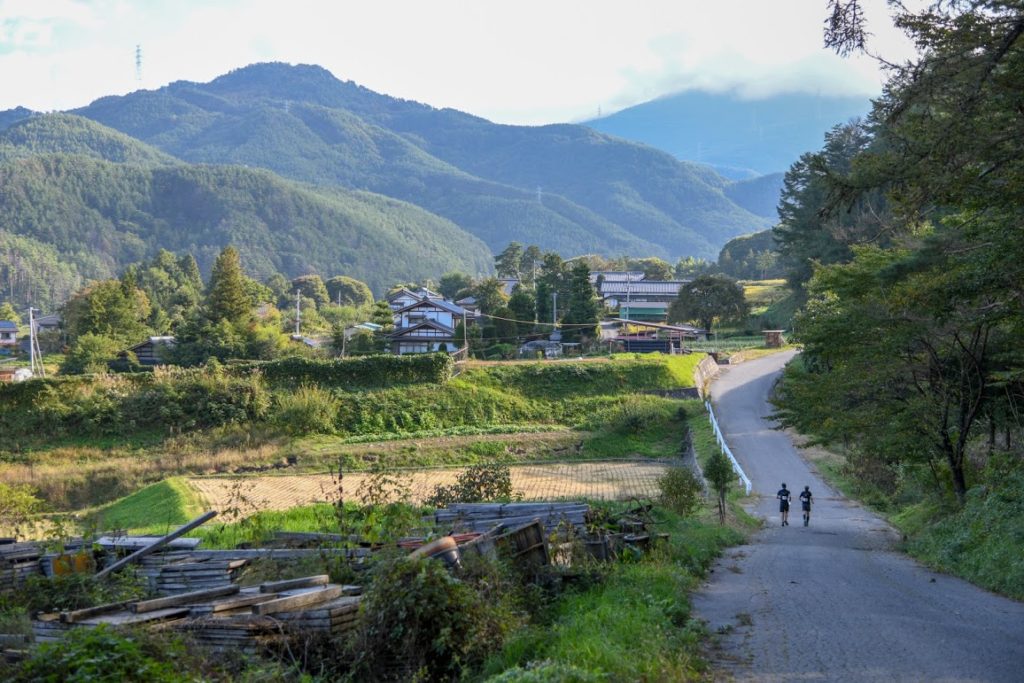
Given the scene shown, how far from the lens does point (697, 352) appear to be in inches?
2472

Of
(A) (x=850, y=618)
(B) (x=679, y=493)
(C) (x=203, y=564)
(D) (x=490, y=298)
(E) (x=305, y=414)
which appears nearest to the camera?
(A) (x=850, y=618)

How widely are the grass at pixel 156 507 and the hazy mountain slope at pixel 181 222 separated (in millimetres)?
137074

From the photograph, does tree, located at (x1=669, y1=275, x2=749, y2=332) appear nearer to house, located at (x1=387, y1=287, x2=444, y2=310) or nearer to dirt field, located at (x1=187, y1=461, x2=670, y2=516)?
house, located at (x1=387, y1=287, x2=444, y2=310)

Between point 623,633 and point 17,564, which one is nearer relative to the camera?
point 623,633

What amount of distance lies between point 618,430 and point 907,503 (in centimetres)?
2119

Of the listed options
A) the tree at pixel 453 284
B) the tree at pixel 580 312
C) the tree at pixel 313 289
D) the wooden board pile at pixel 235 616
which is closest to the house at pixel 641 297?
the tree at pixel 453 284

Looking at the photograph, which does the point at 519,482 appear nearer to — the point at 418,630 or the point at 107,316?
the point at 418,630

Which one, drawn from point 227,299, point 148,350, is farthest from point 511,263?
point 148,350

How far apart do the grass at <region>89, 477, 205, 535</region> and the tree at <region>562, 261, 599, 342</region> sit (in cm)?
3462

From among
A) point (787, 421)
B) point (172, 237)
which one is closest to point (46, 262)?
point (172, 237)

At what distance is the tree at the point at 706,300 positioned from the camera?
73.1 m

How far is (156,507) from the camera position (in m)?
30.5

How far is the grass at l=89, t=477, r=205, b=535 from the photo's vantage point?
27.8 m

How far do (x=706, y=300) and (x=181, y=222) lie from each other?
5507 inches
